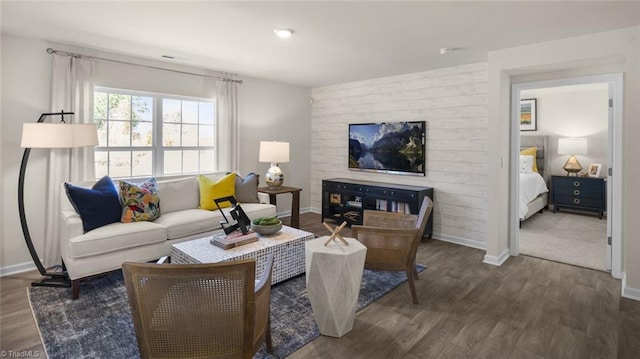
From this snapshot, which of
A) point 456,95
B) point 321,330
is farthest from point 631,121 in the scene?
point 321,330

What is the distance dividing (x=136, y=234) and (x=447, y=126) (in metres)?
3.89

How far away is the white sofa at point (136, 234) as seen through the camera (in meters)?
2.89

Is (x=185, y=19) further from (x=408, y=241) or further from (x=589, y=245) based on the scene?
(x=589, y=245)

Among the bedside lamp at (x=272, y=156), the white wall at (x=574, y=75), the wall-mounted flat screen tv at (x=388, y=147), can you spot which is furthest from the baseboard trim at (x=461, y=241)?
the bedside lamp at (x=272, y=156)

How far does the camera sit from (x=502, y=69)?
11.8ft

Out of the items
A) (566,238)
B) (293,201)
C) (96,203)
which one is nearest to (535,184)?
(566,238)

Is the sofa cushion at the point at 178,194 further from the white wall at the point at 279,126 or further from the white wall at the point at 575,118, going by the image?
the white wall at the point at 575,118

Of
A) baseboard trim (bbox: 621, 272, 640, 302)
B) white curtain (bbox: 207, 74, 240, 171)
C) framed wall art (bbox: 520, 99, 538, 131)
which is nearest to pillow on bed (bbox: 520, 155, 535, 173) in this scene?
framed wall art (bbox: 520, 99, 538, 131)

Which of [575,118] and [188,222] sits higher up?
[575,118]

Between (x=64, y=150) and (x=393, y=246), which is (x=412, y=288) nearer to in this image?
(x=393, y=246)

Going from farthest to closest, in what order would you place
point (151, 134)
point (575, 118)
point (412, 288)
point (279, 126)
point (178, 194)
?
point (575, 118), point (279, 126), point (151, 134), point (178, 194), point (412, 288)

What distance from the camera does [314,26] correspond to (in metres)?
2.96

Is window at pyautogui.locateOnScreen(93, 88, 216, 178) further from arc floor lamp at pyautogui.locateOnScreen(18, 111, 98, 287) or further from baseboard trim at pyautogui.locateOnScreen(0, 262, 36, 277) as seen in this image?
baseboard trim at pyautogui.locateOnScreen(0, 262, 36, 277)

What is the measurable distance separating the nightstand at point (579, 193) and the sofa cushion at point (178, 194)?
628 cm
